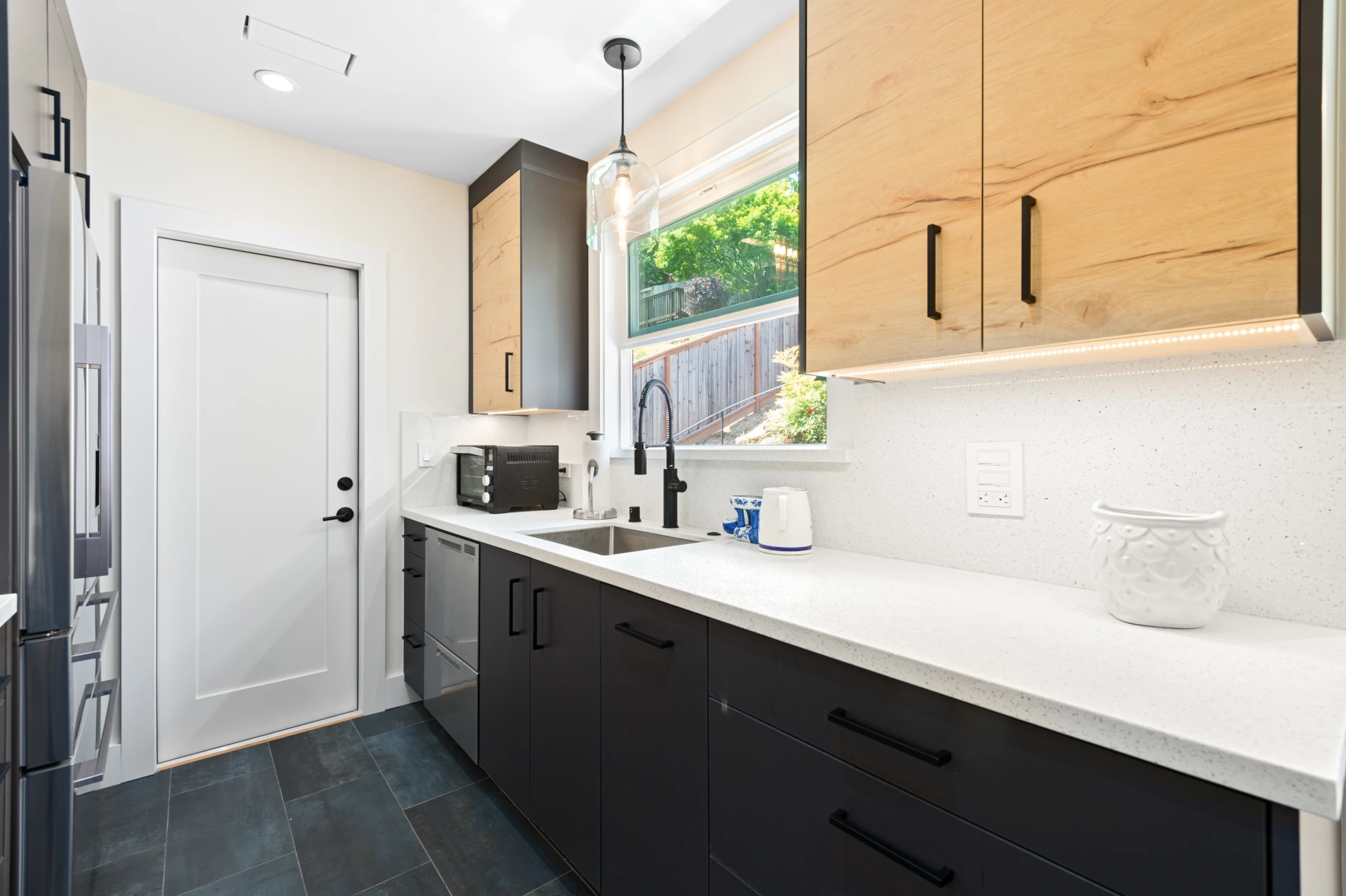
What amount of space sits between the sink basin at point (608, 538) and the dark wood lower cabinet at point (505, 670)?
21cm

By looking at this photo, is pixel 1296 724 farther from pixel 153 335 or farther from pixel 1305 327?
pixel 153 335

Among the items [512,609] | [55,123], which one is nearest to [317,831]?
[512,609]

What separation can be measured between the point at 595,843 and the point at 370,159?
2.89 m

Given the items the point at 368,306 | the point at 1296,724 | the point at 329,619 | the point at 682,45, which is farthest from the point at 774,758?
the point at 368,306

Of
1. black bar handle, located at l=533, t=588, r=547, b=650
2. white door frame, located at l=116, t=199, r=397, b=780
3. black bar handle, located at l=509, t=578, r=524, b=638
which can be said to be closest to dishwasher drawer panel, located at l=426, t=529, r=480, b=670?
black bar handle, located at l=509, t=578, r=524, b=638

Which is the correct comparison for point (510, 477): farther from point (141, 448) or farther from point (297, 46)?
point (297, 46)

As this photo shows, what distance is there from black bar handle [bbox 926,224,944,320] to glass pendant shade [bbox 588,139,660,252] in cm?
90

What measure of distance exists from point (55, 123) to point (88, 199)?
30.6 inches

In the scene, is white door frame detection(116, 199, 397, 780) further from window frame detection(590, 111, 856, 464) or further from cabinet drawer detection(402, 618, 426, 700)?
window frame detection(590, 111, 856, 464)

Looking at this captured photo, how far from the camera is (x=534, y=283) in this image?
2.64 metres

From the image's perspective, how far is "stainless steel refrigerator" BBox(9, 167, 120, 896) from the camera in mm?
1134

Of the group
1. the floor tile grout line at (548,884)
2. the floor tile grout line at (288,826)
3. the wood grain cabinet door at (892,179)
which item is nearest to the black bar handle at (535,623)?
the floor tile grout line at (548,884)

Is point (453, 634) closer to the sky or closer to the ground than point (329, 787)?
closer to the sky

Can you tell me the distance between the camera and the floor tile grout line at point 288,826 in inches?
65.4
